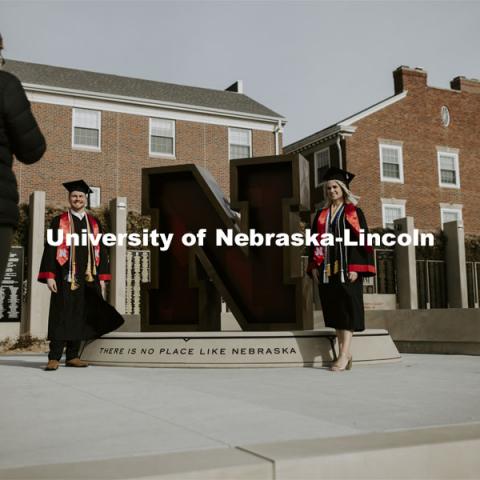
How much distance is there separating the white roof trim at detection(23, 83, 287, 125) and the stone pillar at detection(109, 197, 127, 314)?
30.7 feet

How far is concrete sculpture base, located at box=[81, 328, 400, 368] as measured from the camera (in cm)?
709

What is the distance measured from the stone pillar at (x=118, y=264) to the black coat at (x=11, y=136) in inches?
465

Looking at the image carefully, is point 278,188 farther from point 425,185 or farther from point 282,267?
point 425,185

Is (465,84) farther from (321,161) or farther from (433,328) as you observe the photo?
(433,328)

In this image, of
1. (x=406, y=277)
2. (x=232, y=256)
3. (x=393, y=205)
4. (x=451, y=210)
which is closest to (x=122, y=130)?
(x=393, y=205)

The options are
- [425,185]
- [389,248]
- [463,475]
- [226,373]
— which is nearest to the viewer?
[463,475]

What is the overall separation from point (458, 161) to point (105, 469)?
2853cm

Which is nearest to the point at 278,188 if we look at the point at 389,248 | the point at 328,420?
the point at 328,420

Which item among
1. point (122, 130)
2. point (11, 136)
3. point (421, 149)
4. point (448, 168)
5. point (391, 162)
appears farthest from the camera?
point (448, 168)

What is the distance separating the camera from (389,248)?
1895cm

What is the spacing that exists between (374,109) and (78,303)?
21.9m

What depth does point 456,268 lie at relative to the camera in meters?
19.8

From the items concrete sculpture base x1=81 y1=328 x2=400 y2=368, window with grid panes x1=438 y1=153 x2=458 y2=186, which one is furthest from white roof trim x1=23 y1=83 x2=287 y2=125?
concrete sculpture base x1=81 y1=328 x2=400 y2=368

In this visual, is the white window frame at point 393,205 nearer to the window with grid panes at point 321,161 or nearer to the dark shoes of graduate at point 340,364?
the window with grid panes at point 321,161
